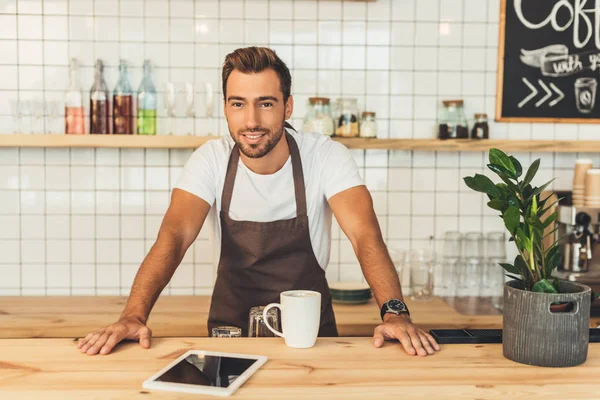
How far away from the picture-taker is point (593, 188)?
2.82 m

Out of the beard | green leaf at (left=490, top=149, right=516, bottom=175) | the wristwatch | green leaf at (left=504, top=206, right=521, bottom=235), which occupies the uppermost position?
the beard

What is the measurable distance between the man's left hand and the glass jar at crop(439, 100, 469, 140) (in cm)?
151

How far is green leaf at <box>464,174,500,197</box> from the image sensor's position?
1320 mm

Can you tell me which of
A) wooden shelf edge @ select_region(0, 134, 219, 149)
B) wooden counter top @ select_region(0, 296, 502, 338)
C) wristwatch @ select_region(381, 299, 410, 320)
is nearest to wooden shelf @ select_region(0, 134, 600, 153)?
wooden shelf edge @ select_region(0, 134, 219, 149)

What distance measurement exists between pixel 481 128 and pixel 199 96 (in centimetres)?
119

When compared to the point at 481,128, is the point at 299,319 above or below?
below

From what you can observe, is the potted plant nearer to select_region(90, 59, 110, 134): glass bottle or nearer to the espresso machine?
the espresso machine

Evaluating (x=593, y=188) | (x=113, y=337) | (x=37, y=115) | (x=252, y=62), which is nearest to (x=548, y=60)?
(x=593, y=188)

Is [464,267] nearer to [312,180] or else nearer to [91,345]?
[312,180]

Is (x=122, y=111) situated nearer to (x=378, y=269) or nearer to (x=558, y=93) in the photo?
(x=378, y=269)

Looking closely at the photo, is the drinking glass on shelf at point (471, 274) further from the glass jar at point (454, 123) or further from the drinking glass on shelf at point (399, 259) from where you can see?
the glass jar at point (454, 123)

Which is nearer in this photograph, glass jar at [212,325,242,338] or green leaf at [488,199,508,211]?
green leaf at [488,199,508,211]

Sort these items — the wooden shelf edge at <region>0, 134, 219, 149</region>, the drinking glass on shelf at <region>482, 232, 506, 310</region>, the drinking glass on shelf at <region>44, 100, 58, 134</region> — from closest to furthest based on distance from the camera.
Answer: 1. the wooden shelf edge at <region>0, 134, 219, 149</region>
2. the drinking glass on shelf at <region>44, 100, 58, 134</region>
3. the drinking glass on shelf at <region>482, 232, 506, 310</region>

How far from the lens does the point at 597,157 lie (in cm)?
306
